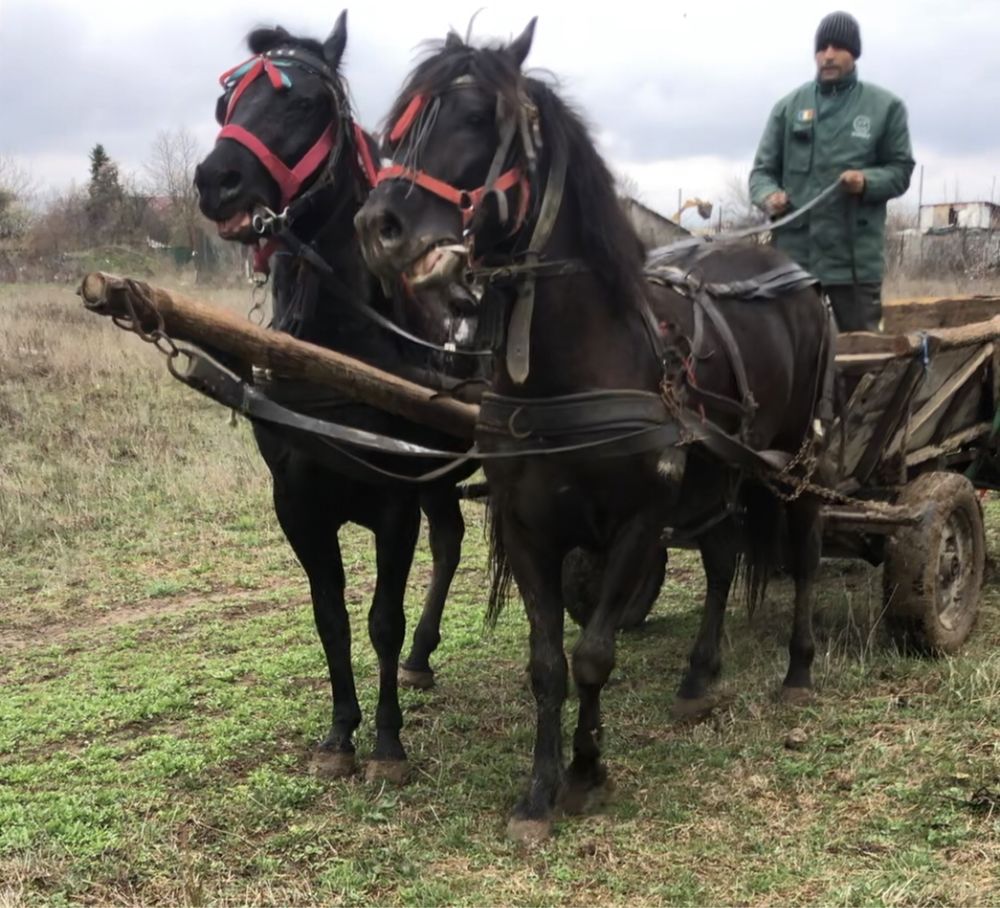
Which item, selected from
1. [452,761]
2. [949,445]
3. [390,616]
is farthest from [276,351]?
[949,445]

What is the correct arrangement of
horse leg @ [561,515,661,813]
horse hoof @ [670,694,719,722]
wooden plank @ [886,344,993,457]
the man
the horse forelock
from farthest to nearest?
the man
wooden plank @ [886,344,993,457]
horse hoof @ [670,694,719,722]
the horse forelock
horse leg @ [561,515,661,813]

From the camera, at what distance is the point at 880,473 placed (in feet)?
16.4

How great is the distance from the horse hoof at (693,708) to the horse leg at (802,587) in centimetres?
33

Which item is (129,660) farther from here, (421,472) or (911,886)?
(911,886)

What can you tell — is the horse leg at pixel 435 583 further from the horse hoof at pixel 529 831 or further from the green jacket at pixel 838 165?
the green jacket at pixel 838 165

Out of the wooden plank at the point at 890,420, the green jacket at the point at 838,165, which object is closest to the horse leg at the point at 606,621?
the wooden plank at the point at 890,420

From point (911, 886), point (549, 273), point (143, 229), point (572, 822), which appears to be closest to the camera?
point (911, 886)

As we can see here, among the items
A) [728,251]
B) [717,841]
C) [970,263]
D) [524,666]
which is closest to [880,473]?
[728,251]

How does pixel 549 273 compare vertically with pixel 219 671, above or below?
above

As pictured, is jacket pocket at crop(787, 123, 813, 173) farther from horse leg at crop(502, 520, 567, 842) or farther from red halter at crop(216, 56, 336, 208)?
horse leg at crop(502, 520, 567, 842)

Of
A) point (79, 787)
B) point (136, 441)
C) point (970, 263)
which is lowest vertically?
point (79, 787)

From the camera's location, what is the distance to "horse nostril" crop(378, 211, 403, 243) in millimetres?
2729

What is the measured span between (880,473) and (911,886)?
250cm

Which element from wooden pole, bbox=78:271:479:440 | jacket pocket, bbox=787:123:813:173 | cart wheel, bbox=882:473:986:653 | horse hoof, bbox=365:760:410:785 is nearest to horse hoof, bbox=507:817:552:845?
horse hoof, bbox=365:760:410:785
